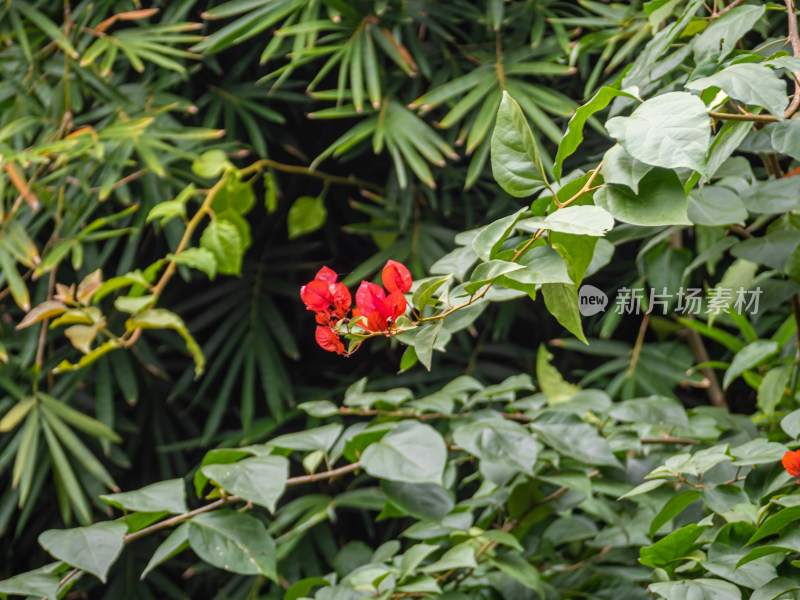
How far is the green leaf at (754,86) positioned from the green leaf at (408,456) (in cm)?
32

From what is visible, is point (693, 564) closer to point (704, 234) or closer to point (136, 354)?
point (704, 234)

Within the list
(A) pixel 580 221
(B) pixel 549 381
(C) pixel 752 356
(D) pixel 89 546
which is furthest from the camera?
(B) pixel 549 381

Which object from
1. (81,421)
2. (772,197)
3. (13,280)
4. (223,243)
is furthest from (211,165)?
(772,197)

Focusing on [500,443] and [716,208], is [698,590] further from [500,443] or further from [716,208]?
[716,208]

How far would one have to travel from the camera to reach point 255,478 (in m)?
0.51

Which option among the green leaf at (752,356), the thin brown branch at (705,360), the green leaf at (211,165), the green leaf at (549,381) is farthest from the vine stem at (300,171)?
the green leaf at (752,356)

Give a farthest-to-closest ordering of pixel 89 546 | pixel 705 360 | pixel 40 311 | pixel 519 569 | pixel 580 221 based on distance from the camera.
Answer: pixel 705 360 < pixel 40 311 < pixel 519 569 < pixel 89 546 < pixel 580 221

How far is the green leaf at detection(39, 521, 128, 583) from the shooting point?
1.47 feet

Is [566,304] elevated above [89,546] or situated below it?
above

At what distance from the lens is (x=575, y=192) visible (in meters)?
0.40

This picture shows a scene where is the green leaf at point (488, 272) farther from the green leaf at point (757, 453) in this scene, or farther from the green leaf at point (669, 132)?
the green leaf at point (757, 453)

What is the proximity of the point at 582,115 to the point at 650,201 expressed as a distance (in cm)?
6

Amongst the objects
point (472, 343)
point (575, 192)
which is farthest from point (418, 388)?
point (575, 192)

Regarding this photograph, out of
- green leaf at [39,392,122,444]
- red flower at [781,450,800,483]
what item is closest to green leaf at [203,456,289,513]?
red flower at [781,450,800,483]
